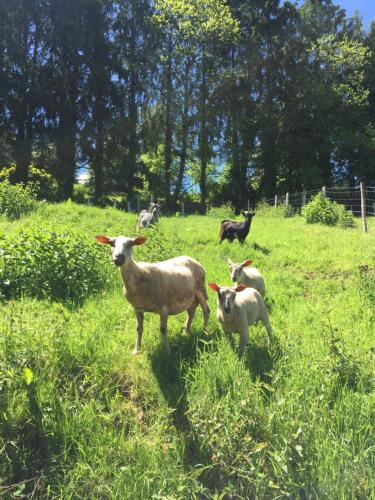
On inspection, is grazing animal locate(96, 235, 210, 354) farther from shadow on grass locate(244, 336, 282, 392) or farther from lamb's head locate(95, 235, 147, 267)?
shadow on grass locate(244, 336, 282, 392)

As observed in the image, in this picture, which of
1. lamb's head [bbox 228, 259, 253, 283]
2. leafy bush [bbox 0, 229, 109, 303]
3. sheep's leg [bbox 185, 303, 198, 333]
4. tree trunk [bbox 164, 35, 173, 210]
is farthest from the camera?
tree trunk [bbox 164, 35, 173, 210]

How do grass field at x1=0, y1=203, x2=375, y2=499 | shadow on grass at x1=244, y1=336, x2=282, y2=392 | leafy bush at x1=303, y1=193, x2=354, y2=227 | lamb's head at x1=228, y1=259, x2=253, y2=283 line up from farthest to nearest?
leafy bush at x1=303, y1=193, x2=354, y2=227, lamb's head at x1=228, y1=259, x2=253, y2=283, shadow on grass at x1=244, y1=336, x2=282, y2=392, grass field at x1=0, y1=203, x2=375, y2=499

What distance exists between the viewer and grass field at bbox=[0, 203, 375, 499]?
2.93 meters

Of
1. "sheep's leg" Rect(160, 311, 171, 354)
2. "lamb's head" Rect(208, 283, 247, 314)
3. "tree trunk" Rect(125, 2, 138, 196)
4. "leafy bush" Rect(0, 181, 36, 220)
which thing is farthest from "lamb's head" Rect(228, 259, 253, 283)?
"tree trunk" Rect(125, 2, 138, 196)

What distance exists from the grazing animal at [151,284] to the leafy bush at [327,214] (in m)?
14.6

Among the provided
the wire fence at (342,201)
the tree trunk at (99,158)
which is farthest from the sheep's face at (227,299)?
the tree trunk at (99,158)

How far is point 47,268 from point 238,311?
11.4 ft

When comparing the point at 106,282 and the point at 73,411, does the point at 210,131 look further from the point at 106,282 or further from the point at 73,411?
the point at 73,411

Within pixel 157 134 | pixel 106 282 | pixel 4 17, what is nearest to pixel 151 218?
pixel 106 282

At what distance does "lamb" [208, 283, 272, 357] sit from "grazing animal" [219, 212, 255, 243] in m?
7.35

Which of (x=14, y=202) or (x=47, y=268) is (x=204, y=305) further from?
(x=14, y=202)

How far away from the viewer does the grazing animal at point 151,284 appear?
4.35 meters

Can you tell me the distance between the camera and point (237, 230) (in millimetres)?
12516

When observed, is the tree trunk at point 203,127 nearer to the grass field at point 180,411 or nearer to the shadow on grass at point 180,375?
the shadow on grass at point 180,375
